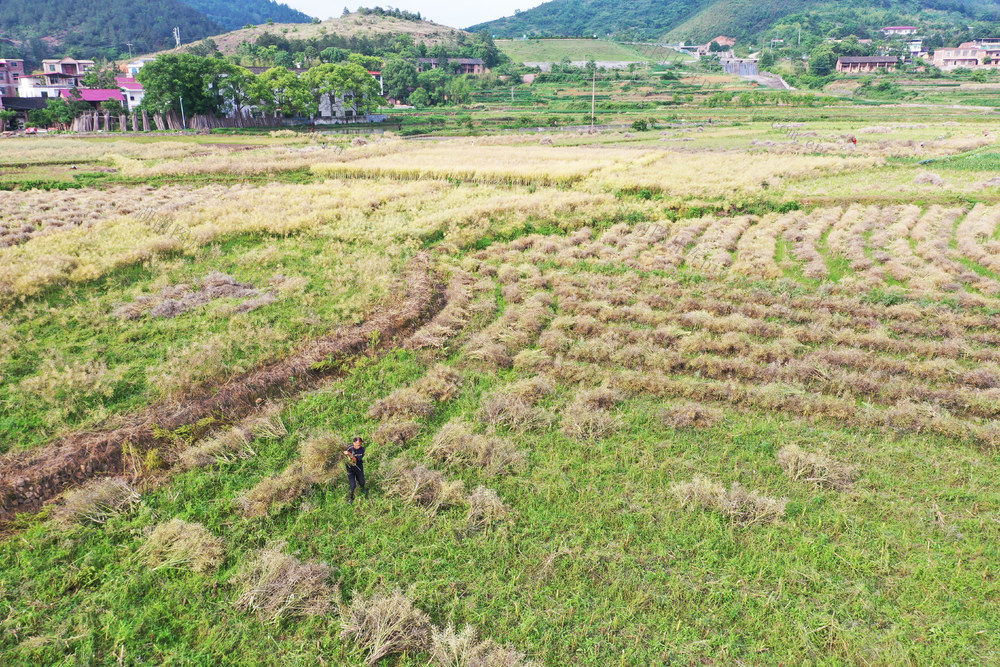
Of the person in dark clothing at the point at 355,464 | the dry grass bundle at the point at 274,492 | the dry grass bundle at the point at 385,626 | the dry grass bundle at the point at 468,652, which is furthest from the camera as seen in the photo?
the person in dark clothing at the point at 355,464

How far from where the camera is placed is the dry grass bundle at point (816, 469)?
9477 mm

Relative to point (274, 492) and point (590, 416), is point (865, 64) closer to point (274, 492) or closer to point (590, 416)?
point (590, 416)

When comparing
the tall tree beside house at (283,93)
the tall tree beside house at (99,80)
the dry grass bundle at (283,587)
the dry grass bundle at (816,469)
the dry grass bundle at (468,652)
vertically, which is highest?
the tall tree beside house at (99,80)

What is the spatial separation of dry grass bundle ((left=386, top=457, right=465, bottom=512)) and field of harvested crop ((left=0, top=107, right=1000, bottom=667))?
60mm

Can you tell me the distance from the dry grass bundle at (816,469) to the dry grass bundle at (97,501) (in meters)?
11.1

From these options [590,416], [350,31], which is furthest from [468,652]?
[350,31]

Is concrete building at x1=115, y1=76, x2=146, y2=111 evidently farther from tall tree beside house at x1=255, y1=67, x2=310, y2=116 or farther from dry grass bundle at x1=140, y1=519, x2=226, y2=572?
dry grass bundle at x1=140, y1=519, x2=226, y2=572

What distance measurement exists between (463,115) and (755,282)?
240 feet

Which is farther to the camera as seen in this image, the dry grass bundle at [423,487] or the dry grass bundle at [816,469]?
the dry grass bundle at [816,469]

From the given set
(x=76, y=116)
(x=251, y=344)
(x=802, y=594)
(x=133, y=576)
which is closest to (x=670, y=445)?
(x=802, y=594)

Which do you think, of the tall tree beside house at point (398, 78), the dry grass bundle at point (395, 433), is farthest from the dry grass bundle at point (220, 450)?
the tall tree beside house at point (398, 78)

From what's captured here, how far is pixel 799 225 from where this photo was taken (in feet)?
85.1

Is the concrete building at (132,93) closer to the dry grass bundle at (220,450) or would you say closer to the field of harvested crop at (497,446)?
the field of harvested crop at (497,446)

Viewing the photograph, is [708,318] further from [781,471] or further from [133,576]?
[133,576]
